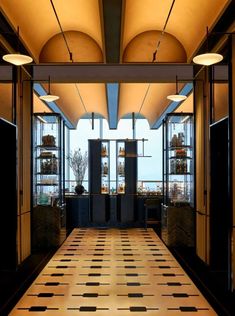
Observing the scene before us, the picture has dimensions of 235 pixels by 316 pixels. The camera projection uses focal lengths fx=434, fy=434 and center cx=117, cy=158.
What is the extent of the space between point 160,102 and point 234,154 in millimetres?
7337

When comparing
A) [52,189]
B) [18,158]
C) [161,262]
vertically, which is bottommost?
[161,262]

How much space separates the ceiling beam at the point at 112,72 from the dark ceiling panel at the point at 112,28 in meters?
0.44

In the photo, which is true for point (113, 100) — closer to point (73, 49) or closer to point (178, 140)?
point (178, 140)

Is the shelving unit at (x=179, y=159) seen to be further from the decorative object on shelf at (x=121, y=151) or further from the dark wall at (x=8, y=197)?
the dark wall at (x=8, y=197)

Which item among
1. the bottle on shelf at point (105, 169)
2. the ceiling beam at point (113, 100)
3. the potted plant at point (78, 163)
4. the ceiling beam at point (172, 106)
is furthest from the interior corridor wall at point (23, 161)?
the potted plant at point (78, 163)

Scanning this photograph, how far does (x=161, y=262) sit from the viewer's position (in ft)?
23.5

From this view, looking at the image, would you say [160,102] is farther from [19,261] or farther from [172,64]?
[19,261]

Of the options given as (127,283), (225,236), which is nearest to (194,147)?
(225,236)

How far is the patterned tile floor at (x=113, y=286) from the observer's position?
4.59 m

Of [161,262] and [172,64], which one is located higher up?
[172,64]

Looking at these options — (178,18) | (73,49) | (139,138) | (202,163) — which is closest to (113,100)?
(73,49)

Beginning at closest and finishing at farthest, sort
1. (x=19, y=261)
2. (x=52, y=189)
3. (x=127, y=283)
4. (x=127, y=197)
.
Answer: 1. (x=127, y=283)
2. (x=19, y=261)
3. (x=52, y=189)
4. (x=127, y=197)

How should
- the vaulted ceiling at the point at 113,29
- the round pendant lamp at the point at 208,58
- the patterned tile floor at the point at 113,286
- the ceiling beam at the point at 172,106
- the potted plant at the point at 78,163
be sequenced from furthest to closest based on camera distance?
1. the potted plant at the point at 78,163
2. the ceiling beam at the point at 172,106
3. the vaulted ceiling at the point at 113,29
4. the round pendant lamp at the point at 208,58
5. the patterned tile floor at the point at 113,286

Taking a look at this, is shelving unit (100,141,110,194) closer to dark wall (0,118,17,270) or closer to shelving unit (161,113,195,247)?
shelving unit (161,113,195,247)
